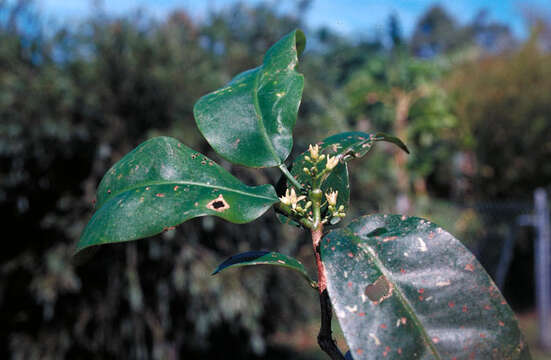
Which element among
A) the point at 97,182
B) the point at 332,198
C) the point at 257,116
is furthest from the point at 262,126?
the point at 97,182

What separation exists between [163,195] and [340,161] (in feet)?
0.69

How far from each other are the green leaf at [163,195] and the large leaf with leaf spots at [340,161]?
0.06 meters

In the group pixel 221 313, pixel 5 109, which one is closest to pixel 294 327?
pixel 221 313

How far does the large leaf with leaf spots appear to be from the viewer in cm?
56

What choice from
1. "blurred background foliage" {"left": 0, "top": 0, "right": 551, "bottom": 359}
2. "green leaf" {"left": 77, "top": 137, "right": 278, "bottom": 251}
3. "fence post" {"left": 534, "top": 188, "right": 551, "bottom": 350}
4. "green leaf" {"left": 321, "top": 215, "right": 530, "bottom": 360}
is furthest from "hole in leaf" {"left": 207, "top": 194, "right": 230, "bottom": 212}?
"fence post" {"left": 534, "top": 188, "right": 551, "bottom": 350}

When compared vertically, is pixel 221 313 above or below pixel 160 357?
above

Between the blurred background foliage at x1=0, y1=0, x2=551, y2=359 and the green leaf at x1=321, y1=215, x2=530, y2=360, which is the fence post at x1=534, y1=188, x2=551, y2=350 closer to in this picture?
the blurred background foliage at x1=0, y1=0, x2=551, y2=359

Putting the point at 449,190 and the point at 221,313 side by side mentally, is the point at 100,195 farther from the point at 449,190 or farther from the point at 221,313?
the point at 449,190

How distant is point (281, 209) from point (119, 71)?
3.21 m

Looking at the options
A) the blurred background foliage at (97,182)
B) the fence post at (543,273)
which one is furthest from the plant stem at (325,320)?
the fence post at (543,273)

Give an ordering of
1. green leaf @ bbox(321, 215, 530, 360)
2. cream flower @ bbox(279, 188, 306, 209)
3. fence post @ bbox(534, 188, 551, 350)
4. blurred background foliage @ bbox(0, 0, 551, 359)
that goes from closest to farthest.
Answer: green leaf @ bbox(321, 215, 530, 360) < cream flower @ bbox(279, 188, 306, 209) < blurred background foliage @ bbox(0, 0, 551, 359) < fence post @ bbox(534, 188, 551, 350)

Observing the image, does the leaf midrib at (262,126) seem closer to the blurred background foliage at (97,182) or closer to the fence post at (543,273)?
the blurred background foliage at (97,182)

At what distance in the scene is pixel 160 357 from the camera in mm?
3615

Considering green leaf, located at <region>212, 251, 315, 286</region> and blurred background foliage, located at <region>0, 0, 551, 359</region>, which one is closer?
green leaf, located at <region>212, 251, 315, 286</region>
